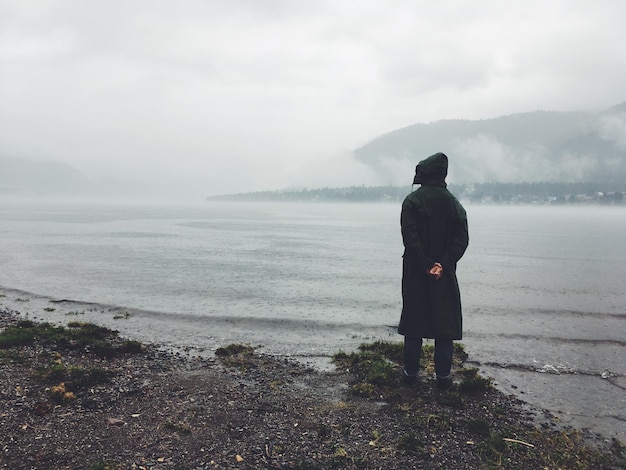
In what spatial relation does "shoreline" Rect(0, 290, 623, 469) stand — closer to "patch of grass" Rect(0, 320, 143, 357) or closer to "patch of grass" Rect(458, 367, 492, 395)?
"patch of grass" Rect(458, 367, 492, 395)

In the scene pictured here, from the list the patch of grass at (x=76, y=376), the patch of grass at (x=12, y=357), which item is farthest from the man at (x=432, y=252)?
the patch of grass at (x=12, y=357)

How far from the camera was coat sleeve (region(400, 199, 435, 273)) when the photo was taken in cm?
837

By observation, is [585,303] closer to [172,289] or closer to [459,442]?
[459,442]

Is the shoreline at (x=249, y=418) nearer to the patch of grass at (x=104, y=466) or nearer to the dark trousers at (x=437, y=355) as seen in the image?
the patch of grass at (x=104, y=466)

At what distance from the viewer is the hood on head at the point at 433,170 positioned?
8.49 meters

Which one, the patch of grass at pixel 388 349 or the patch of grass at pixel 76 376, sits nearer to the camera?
the patch of grass at pixel 76 376

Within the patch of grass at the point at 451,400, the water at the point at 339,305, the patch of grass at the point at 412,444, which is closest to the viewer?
the patch of grass at the point at 412,444

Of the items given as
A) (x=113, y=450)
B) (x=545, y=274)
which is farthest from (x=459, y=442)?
(x=545, y=274)

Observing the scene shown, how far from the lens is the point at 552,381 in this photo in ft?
36.2

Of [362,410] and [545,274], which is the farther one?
[545,274]

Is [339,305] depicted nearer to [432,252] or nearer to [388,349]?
[388,349]

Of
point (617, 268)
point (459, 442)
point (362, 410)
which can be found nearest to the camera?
point (459, 442)

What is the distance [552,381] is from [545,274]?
26273 millimetres

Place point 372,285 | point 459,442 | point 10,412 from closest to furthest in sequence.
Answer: point 459,442 → point 10,412 → point 372,285
